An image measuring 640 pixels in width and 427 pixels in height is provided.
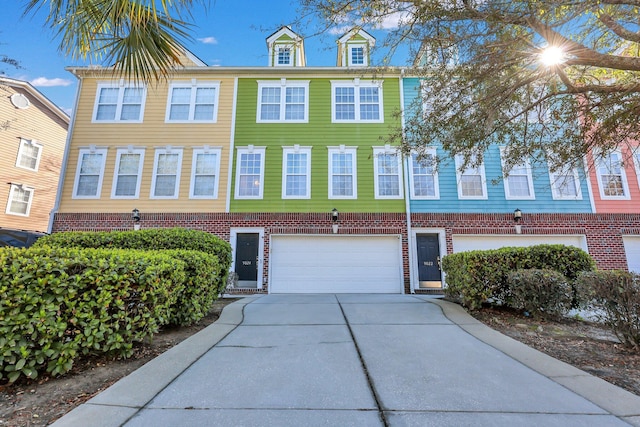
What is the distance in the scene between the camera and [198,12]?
350 cm

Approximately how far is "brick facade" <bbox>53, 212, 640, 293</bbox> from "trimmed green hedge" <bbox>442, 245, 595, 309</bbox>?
416cm

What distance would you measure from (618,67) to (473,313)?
13.3 feet

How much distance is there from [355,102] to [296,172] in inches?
135

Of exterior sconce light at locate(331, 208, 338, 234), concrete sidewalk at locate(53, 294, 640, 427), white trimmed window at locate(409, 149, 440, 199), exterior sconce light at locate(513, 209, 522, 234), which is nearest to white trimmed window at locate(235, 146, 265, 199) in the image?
exterior sconce light at locate(331, 208, 338, 234)

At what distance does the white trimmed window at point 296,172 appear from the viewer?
10070 mm

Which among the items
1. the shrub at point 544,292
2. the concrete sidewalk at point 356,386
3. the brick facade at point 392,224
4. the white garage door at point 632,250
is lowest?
the concrete sidewalk at point 356,386

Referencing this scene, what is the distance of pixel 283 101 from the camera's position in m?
10.8

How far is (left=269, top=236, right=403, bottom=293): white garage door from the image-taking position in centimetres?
957

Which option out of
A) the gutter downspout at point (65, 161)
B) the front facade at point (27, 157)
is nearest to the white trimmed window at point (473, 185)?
the gutter downspout at point (65, 161)

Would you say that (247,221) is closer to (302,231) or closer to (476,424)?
(302,231)

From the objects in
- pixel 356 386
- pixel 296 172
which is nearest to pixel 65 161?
pixel 296 172

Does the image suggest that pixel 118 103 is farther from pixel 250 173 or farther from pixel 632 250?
pixel 632 250

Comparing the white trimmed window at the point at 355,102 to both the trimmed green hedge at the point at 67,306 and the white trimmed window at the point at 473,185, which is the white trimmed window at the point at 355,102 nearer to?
the white trimmed window at the point at 473,185

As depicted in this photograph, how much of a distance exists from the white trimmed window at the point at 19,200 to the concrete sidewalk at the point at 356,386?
46.8 ft
